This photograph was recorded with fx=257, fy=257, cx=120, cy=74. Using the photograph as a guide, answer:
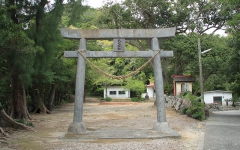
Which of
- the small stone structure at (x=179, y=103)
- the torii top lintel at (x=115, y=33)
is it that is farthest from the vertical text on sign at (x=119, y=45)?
the small stone structure at (x=179, y=103)

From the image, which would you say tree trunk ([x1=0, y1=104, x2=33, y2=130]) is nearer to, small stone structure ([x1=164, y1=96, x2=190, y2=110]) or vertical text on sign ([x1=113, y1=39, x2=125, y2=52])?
vertical text on sign ([x1=113, y1=39, x2=125, y2=52])

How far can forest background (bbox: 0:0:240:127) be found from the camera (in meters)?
10.9

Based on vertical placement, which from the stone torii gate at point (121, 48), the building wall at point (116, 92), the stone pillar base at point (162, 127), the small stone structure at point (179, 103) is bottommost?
the stone pillar base at point (162, 127)

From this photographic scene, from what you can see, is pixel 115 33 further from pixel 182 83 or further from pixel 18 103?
pixel 182 83

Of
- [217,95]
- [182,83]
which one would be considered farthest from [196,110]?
[217,95]

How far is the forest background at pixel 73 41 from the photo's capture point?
10.9 metres

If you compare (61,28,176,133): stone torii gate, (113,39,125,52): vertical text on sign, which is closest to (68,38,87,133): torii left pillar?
(61,28,176,133): stone torii gate

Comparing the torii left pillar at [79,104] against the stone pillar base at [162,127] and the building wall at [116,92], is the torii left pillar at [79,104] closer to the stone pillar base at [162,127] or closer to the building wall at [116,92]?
the stone pillar base at [162,127]

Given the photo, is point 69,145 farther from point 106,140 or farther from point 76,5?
point 76,5

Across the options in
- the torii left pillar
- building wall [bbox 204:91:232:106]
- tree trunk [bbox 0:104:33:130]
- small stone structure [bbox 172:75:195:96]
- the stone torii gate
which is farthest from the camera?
building wall [bbox 204:91:232:106]

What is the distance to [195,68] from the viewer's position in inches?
856

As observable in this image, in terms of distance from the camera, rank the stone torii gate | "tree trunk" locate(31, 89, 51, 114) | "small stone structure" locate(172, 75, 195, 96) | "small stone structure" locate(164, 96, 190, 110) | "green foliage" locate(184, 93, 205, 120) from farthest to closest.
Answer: "small stone structure" locate(172, 75, 195, 96)
"tree trunk" locate(31, 89, 51, 114)
"small stone structure" locate(164, 96, 190, 110)
"green foliage" locate(184, 93, 205, 120)
the stone torii gate

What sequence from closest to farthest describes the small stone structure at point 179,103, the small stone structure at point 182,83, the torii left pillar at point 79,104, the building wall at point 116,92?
the torii left pillar at point 79,104, the small stone structure at point 179,103, the small stone structure at point 182,83, the building wall at point 116,92

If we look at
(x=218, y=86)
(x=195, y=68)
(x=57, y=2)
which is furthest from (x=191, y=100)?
(x=218, y=86)
